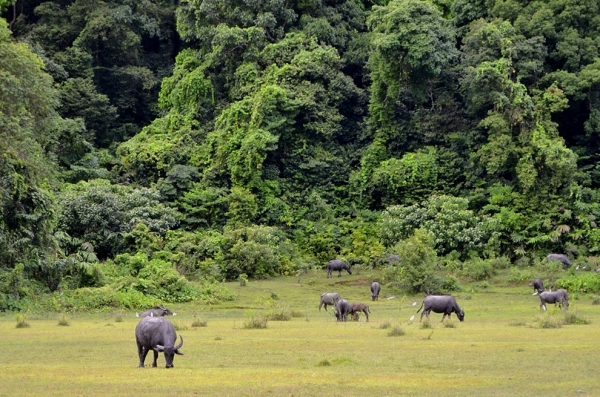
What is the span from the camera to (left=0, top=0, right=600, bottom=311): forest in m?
44.2

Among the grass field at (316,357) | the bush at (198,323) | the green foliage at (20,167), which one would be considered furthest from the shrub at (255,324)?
the green foliage at (20,167)

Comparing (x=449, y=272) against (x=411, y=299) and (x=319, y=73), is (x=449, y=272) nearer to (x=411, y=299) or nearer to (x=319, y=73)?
(x=411, y=299)

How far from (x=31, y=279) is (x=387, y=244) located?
17.8 meters

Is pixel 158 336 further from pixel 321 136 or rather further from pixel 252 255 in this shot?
pixel 321 136

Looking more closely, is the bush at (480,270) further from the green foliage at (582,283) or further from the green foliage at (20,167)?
the green foliage at (20,167)

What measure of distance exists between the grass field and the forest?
942 cm

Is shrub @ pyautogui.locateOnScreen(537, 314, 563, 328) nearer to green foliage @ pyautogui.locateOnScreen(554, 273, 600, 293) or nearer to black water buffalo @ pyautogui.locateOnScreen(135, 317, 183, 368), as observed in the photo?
green foliage @ pyautogui.locateOnScreen(554, 273, 600, 293)

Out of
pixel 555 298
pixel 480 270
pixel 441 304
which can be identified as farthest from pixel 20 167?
pixel 555 298

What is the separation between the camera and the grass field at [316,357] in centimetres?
1636

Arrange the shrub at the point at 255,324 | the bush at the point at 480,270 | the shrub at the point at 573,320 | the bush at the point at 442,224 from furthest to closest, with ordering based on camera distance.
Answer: the bush at the point at 442,224, the bush at the point at 480,270, the shrub at the point at 255,324, the shrub at the point at 573,320

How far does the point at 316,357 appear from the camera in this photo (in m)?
20.2

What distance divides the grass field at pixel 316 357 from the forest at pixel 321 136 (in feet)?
30.9

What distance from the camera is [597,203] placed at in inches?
1825

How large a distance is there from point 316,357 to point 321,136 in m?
33.9
